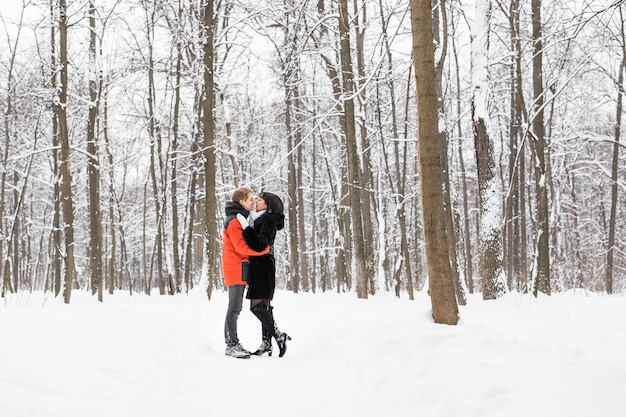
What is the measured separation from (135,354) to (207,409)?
146cm

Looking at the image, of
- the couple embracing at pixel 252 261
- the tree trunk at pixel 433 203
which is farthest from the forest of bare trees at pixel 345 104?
the couple embracing at pixel 252 261

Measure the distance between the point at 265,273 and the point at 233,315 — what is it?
2.10 feet

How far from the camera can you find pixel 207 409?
11.9ft

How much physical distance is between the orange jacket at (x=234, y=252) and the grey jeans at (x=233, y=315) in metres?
0.10

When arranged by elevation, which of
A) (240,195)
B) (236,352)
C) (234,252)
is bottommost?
(236,352)

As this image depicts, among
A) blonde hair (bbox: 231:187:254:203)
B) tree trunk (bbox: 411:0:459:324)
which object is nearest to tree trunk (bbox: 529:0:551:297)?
tree trunk (bbox: 411:0:459:324)

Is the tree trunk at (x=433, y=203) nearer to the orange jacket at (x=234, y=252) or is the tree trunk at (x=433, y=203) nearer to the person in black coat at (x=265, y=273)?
the person in black coat at (x=265, y=273)

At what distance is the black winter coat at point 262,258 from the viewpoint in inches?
225

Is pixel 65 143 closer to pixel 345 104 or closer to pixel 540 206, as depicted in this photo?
pixel 345 104

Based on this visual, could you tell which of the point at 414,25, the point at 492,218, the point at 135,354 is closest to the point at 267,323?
the point at 135,354

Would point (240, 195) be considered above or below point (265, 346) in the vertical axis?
Result: above

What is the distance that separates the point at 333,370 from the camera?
4801 millimetres

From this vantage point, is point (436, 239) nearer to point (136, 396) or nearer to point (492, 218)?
point (136, 396)

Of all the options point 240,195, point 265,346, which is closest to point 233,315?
point 265,346
